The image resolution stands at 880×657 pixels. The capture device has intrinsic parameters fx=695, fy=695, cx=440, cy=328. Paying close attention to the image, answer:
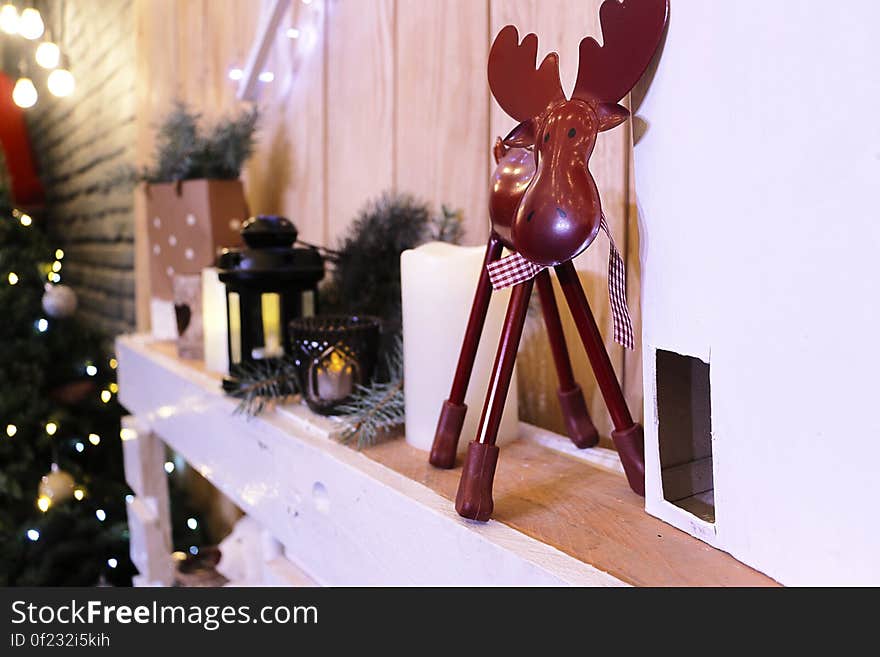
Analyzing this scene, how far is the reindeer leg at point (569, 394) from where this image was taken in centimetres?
66

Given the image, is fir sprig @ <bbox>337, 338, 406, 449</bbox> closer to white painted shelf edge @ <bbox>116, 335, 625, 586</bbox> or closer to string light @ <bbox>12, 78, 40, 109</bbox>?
white painted shelf edge @ <bbox>116, 335, 625, 586</bbox>

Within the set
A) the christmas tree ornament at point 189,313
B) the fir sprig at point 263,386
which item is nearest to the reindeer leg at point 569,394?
the fir sprig at point 263,386

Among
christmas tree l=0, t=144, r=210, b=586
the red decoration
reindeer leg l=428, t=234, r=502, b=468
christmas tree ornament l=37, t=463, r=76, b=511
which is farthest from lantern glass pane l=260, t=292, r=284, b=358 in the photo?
the red decoration

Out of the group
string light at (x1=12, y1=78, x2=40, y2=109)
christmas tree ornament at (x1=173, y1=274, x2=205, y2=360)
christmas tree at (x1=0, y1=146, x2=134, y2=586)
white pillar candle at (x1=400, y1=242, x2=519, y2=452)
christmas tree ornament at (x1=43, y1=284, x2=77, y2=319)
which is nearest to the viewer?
white pillar candle at (x1=400, y1=242, x2=519, y2=452)

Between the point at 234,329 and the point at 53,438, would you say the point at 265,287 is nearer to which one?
the point at 234,329

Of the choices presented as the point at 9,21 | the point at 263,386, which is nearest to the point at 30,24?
the point at 9,21

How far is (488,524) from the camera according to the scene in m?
0.54

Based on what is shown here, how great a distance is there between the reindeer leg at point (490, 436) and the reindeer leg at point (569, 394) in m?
0.07

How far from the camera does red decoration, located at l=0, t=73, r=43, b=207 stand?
2891 millimetres

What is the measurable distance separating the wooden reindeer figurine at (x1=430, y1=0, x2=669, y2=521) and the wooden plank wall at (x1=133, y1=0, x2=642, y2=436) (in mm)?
143

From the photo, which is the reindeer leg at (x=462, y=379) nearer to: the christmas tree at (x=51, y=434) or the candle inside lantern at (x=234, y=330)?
the candle inside lantern at (x=234, y=330)

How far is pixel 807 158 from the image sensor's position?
0.40 metres

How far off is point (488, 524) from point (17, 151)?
3.15 meters
